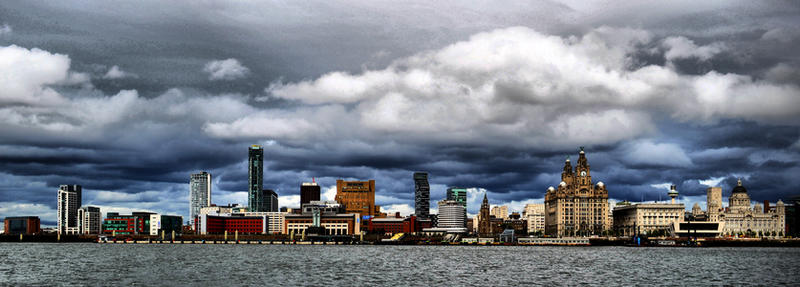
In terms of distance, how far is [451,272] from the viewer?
451 ft

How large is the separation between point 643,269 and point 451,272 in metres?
39.5

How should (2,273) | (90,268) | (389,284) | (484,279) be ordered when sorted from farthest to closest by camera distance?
(90,268) → (2,273) → (484,279) → (389,284)

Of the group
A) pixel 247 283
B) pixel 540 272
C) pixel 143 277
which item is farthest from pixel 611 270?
pixel 143 277

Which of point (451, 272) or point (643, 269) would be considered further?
point (643, 269)

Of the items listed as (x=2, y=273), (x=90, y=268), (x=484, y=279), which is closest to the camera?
(x=484, y=279)

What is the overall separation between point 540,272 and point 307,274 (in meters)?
40.1

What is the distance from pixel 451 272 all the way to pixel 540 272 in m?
15.4

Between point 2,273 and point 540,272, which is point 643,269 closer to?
point 540,272

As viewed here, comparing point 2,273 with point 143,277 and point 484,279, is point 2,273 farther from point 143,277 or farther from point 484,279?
point 484,279

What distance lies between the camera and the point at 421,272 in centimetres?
13688

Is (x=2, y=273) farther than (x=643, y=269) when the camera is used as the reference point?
No

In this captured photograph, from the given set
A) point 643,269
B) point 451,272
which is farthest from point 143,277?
point 643,269

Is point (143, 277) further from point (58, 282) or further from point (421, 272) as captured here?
point (421, 272)

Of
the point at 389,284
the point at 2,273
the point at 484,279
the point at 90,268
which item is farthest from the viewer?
the point at 90,268
